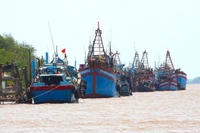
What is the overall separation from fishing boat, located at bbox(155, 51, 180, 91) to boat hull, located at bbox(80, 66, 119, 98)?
2673 inches

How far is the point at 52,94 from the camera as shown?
6000 cm

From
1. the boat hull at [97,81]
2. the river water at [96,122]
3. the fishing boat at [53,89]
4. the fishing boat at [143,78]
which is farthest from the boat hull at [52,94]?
the fishing boat at [143,78]

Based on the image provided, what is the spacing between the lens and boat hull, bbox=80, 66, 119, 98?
79.2 meters

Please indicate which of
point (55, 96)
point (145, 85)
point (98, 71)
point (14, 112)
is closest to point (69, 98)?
point (55, 96)

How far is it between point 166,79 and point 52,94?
9557 cm

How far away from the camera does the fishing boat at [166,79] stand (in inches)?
5835

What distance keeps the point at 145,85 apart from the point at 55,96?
273ft

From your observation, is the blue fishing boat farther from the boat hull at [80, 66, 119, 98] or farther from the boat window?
the boat window

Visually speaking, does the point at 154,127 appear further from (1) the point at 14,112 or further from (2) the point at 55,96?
(2) the point at 55,96

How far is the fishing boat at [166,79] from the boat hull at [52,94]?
88420 millimetres

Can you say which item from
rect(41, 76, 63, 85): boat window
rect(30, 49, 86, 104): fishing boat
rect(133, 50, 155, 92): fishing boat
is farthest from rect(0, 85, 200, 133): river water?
rect(133, 50, 155, 92): fishing boat

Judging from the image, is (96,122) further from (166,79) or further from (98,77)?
(166,79)

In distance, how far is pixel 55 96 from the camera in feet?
197

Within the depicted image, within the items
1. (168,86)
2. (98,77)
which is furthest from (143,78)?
(98,77)
